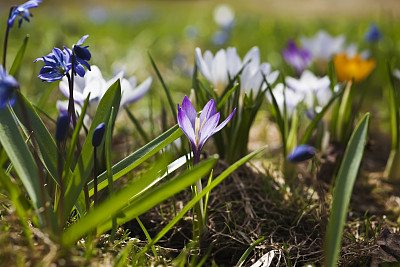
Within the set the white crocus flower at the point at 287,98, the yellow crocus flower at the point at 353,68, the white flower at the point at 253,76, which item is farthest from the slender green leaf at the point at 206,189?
the yellow crocus flower at the point at 353,68

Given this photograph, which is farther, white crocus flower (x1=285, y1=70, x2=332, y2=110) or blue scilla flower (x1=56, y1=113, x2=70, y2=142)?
white crocus flower (x1=285, y1=70, x2=332, y2=110)

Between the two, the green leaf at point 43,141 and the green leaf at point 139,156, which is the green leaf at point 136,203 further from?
the green leaf at point 43,141

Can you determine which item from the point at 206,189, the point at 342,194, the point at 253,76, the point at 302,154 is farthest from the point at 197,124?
the point at 253,76

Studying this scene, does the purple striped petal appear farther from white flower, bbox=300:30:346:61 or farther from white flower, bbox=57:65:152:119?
white flower, bbox=300:30:346:61

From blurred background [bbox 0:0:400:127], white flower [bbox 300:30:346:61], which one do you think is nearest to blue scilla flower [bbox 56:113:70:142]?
blurred background [bbox 0:0:400:127]

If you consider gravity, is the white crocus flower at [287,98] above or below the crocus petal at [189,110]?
below

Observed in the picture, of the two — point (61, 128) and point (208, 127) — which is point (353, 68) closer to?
point (208, 127)
